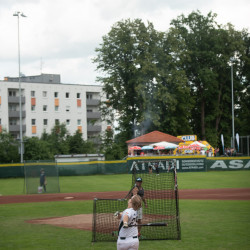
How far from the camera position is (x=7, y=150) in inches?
2253

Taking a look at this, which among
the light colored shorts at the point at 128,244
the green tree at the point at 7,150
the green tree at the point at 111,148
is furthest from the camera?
the green tree at the point at 111,148

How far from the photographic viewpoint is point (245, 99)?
67.8 meters

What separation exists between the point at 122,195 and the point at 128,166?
66.3 ft

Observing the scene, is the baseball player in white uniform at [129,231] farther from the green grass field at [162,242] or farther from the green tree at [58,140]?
the green tree at [58,140]

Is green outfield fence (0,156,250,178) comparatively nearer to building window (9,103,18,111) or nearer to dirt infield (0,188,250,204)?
dirt infield (0,188,250,204)

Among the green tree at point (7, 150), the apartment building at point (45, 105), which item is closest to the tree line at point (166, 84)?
the green tree at point (7, 150)

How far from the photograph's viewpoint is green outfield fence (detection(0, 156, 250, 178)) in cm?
4681

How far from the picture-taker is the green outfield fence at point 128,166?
4681 centimetres

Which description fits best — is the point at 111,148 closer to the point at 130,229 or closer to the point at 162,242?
the point at 162,242

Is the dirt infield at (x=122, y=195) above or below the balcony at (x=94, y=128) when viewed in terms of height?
below

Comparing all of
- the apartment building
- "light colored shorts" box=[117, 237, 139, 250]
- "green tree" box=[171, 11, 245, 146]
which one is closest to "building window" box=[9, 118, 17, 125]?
the apartment building

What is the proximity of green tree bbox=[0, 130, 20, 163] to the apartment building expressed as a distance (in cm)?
1889

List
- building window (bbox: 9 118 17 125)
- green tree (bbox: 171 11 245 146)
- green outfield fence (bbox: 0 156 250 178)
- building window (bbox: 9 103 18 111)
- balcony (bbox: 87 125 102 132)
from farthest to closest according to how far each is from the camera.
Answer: balcony (bbox: 87 125 102 132) < building window (bbox: 9 103 18 111) < building window (bbox: 9 118 17 125) < green tree (bbox: 171 11 245 146) < green outfield fence (bbox: 0 156 250 178)

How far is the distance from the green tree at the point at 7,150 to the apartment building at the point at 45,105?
1889cm
